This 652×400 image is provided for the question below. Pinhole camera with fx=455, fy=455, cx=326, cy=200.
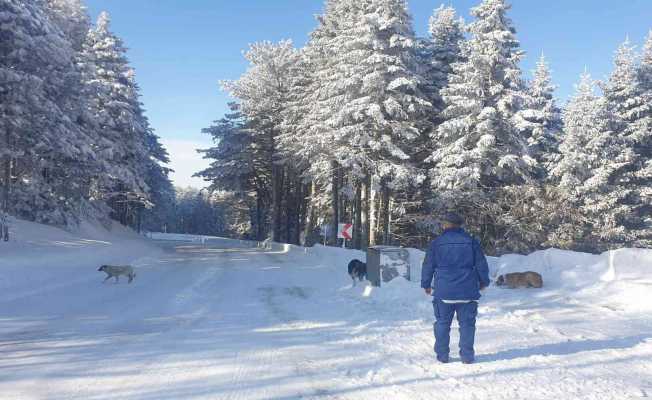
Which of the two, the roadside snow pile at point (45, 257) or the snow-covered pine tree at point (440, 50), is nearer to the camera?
the roadside snow pile at point (45, 257)

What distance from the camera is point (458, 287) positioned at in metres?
4.80

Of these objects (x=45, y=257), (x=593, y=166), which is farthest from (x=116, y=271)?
(x=593, y=166)

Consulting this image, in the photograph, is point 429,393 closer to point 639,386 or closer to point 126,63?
point 639,386

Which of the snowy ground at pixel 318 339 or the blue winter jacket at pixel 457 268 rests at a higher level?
the blue winter jacket at pixel 457 268

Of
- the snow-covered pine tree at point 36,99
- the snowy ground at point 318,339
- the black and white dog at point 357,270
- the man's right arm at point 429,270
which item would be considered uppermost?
the snow-covered pine tree at point 36,99

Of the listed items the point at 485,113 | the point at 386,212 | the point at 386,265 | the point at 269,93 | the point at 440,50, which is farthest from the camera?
the point at 269,93

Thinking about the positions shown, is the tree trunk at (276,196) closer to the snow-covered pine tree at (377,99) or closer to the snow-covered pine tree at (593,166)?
the snow-covered pine tree at (377,99)

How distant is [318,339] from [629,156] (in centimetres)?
2501

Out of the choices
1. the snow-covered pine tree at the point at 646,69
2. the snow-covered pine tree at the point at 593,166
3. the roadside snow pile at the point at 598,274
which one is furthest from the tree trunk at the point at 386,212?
the snow-covered pine tree at the point at 646,69

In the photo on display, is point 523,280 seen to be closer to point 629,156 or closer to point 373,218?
point 373,218

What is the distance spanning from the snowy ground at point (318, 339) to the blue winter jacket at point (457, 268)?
773 mm

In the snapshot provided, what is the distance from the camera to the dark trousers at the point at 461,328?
4.80 meters

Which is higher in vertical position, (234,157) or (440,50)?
(440,50)

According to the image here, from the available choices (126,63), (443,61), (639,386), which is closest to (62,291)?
(639,386)
